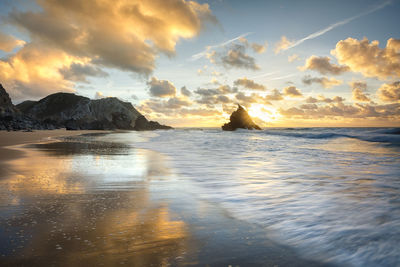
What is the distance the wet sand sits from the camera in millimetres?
2303

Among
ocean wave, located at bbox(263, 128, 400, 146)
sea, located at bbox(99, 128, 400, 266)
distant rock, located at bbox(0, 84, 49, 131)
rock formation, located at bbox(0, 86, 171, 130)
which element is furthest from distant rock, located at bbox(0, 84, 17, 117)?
ocean wave, located at bbox(263, 128, 400, 146)

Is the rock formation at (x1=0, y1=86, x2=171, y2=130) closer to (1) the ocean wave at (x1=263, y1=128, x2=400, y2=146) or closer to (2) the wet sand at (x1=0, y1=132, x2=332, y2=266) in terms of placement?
(1) the ocean wave at (x1=263, y1=128, x2=400, y2=146)

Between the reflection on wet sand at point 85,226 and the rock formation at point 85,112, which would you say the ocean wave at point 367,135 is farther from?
the rock formation at point 85,112

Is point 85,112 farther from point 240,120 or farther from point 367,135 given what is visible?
point 367,135

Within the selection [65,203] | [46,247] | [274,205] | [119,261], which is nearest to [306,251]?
[274,205]

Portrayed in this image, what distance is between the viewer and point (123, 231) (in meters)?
2.93

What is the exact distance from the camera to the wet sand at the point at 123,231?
7.55 ft

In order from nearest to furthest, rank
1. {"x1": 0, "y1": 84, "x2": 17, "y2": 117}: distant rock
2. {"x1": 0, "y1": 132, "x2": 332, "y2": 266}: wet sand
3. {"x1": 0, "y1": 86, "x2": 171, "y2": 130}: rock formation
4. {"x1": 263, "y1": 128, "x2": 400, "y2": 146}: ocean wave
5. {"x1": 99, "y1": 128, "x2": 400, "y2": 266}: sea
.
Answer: {"x1": 0, "y1": 132, "x2": 332, "y2": 266}: wet sand → {"x1": 99, "y1": 128, "x2": 400, "y2": 266}: sea → {"x1": 263, "y1": 128, "x2": 400, "y2": 146}: ocean wave → {"x1": 0, "y1": 84, "x2": 17, "y2": 117}: distant rock → {"x1": 0, "y1": 86, "x2": 171, "y2": 130}: rock formation

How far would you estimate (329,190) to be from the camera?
5.45 m

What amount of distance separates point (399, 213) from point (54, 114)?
137816 millimetres

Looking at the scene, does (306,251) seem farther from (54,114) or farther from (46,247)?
(54,114)

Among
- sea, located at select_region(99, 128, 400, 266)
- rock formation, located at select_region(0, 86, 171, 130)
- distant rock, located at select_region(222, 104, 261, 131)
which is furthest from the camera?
rock formation, located at select_region(0, 86, 171, 130)

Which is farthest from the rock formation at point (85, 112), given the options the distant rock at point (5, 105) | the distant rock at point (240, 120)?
the distant rock at point (240, 120)

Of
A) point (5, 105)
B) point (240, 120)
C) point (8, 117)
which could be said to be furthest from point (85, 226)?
point (240, 120)
